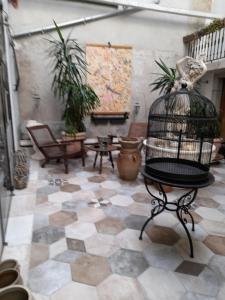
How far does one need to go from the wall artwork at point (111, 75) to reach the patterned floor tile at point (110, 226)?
335 cm

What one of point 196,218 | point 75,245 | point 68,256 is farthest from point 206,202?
point 68,256

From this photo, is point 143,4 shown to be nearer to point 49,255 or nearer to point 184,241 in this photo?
point 184,241

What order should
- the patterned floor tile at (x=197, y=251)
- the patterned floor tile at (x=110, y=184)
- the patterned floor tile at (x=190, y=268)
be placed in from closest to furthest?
1. the patterned floor tile at (x=190, y=268)
2. the patterned floor tile at (x=197, y=251)
3. the patterned floor tile at (x=110, y=184)

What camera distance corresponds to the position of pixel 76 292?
1605 millimetres

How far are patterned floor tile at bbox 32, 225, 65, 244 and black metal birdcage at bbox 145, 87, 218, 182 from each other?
40.1 inches

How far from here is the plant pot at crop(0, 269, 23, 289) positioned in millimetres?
1427

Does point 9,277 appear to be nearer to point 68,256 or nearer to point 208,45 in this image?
point 68,256

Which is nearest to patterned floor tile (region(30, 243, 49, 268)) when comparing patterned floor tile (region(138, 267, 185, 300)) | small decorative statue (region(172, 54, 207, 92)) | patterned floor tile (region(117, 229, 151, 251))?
patterned floor tile (region(117, 229, 151, 251))

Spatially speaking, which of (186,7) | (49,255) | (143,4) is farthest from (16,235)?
(186,7)

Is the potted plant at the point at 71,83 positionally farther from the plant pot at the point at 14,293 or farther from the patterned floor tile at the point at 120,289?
the plant pot at the point at 14,293

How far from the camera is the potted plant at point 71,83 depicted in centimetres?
446

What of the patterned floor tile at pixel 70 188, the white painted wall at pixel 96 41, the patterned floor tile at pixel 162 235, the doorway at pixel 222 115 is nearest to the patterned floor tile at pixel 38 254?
the patterned floor tile at pixel 162 235

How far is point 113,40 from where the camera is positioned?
17.3 ft

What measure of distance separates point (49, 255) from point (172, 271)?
99cm
